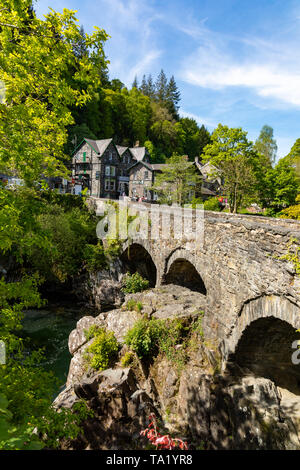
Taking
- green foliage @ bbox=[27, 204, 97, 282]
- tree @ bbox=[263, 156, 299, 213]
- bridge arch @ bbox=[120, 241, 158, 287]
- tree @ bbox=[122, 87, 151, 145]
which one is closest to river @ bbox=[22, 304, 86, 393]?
green foliage @ bbox=[27, 204, 97, 282]

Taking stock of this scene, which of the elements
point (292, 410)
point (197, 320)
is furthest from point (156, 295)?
point (292, 410)

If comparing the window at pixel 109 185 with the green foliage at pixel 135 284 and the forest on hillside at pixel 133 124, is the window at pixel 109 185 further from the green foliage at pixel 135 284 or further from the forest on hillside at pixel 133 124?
the green foliage at pixel 135 284

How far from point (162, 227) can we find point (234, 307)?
7.20 m

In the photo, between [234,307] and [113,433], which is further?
[234,307]

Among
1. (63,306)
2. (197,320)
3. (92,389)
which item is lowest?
(63,306)

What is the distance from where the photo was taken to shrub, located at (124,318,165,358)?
9945 mm

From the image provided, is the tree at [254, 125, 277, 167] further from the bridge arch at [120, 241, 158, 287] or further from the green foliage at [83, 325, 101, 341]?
the green foliage at [83, 325, 101, 341]

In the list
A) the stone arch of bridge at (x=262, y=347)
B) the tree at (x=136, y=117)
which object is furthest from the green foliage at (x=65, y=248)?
the tree at (x=136, y=117)

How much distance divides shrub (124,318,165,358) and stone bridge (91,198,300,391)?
185cm

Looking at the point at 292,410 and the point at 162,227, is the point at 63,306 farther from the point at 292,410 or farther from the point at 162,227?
the point at 292,410

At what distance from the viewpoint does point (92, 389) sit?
28.1 ft

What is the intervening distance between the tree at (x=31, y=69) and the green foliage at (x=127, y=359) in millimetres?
7753

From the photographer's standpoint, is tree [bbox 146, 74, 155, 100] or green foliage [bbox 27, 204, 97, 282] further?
tree [bbox 146, 74, 155, 100]

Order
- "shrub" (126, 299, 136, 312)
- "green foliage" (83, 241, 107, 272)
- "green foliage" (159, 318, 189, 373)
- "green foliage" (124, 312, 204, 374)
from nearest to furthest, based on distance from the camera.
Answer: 1. "green foliage" (159, 318, 189, 373)
2. "green foliage" (124, 312, 204, 374)
3. "shrub" (126, 299, 136, 312)
4. "green foliage" (83, 241, 107, 272)
